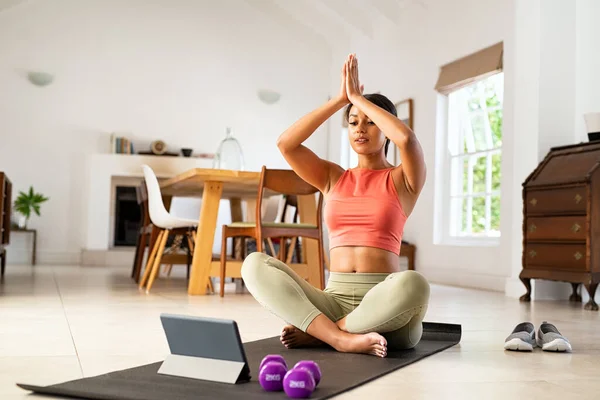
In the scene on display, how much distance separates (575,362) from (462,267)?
469 centimetres

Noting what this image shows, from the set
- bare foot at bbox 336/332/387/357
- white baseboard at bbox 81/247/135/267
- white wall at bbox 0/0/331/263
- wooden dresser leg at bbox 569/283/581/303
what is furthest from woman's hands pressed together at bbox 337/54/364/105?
white wall at bbox 0/0/331/263

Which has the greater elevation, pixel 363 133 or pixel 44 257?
pixel 363 133

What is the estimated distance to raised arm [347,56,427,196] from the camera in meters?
2.42

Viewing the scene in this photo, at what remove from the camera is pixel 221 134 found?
10.7 m

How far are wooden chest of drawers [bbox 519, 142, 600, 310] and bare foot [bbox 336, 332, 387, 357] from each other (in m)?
3.01

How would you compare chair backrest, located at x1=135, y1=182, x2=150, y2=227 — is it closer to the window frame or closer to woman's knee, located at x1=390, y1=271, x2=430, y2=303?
the window frame

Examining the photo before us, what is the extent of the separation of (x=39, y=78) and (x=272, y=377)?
9070 millimetres

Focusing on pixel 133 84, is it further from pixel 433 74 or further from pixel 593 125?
pixel 593 125

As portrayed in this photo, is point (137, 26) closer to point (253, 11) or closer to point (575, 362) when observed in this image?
point (253, 11)

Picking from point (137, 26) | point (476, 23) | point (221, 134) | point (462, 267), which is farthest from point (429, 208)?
point (137, 26)

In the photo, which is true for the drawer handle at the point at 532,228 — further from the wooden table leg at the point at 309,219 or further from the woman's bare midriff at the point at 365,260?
the woman's bare midriff at the point at 365,260

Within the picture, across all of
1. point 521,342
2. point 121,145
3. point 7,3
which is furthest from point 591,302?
point 7,3

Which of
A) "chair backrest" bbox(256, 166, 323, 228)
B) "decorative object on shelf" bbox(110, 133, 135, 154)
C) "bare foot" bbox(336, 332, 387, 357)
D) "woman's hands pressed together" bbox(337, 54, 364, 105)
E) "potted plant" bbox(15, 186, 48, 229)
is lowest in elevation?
"bare foot" bbox(336, 332, 387, 357)

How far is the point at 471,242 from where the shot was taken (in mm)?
7199
